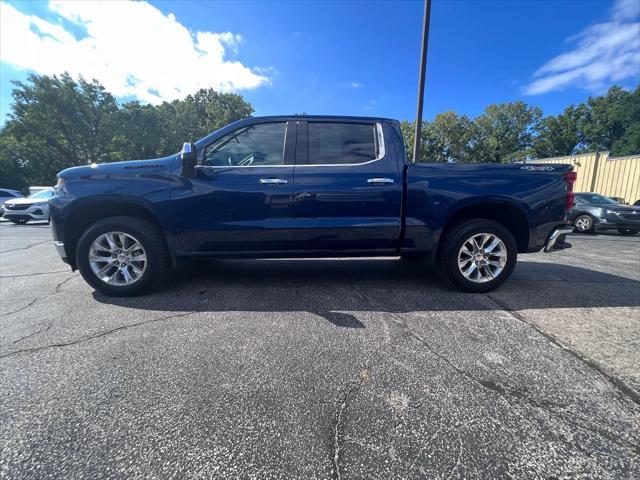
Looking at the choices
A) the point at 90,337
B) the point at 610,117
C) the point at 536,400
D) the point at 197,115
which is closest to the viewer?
Result: the point at 536,400

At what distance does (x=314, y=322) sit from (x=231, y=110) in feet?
167

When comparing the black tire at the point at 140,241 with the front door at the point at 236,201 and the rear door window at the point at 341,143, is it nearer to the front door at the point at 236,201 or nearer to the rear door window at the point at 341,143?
the front door at the point at 236,201

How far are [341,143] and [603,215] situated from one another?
39.6 ft

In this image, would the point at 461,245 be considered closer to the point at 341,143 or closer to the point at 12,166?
the point at 341,143

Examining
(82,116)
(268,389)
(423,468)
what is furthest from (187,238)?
(82,116)

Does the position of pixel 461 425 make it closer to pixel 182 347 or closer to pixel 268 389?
pixel 268 389

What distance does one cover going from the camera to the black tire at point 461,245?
3393 mm

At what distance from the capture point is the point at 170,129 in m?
35.2

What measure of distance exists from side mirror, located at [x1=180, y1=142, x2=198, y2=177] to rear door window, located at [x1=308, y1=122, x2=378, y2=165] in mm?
1291

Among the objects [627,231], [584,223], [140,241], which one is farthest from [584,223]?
[140,241]

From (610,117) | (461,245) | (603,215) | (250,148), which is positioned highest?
(610,117)

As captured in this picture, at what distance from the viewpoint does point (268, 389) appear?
5.86 feet

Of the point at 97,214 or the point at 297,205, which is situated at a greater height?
the point at 297,205

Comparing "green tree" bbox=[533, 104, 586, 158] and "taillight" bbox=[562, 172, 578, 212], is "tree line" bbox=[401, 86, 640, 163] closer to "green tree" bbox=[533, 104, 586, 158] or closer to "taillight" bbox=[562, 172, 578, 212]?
"green tree" bbox=[533, 104, 586, 158]
